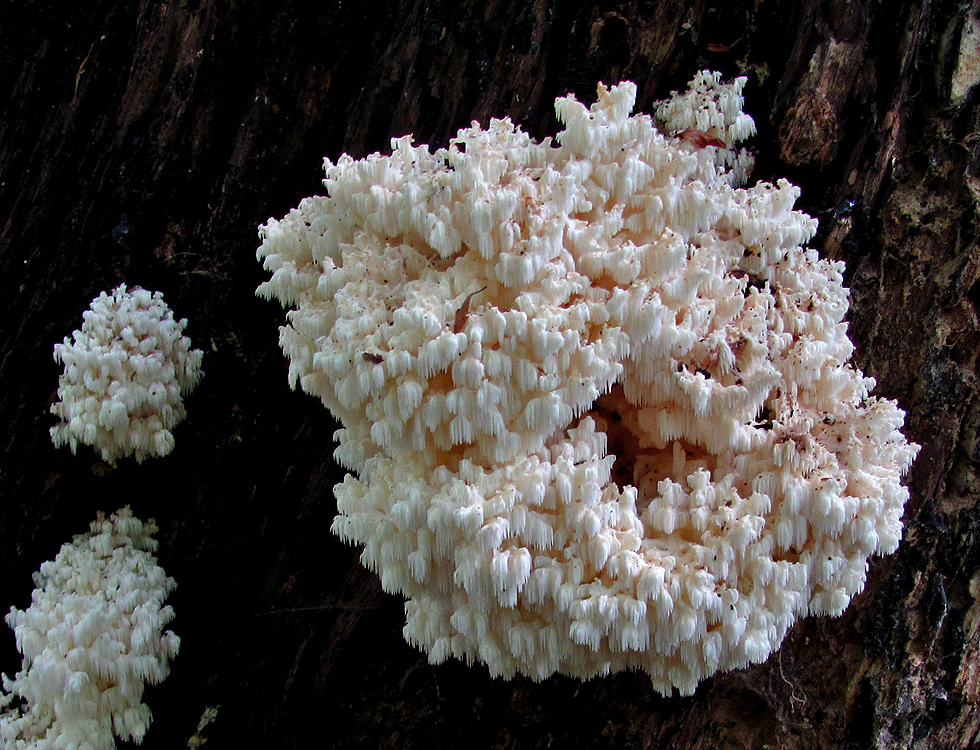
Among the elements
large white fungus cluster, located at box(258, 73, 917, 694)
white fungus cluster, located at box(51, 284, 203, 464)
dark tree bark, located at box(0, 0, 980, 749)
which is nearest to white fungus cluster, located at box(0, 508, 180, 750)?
dark tree bark, located at box(0, 0, 980, 749)

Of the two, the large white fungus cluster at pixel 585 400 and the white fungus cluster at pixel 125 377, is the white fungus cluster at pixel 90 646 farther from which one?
the large white fungus cluster at pixel 585 400

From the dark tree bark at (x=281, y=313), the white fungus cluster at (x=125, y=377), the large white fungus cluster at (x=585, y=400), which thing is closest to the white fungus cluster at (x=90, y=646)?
the dark tree bark at (x=281, y=313)

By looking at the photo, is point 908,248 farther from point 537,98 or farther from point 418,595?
point 418,595

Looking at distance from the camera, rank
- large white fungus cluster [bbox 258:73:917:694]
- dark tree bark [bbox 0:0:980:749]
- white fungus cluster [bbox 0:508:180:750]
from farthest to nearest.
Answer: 1. white fungus cluster [bbox 0:508:180:750]
2. dark tree bark [bbox 0:0:980:749]
3. large white fungus cluster [bbox 258:73:917:694]

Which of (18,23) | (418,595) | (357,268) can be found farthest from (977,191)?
(18,23)

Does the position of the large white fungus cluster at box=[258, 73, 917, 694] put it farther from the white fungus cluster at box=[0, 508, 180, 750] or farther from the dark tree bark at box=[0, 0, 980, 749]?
the white fungus cluster at box=[0, 508, 180, 750]

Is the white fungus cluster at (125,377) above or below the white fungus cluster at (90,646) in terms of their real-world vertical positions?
above
